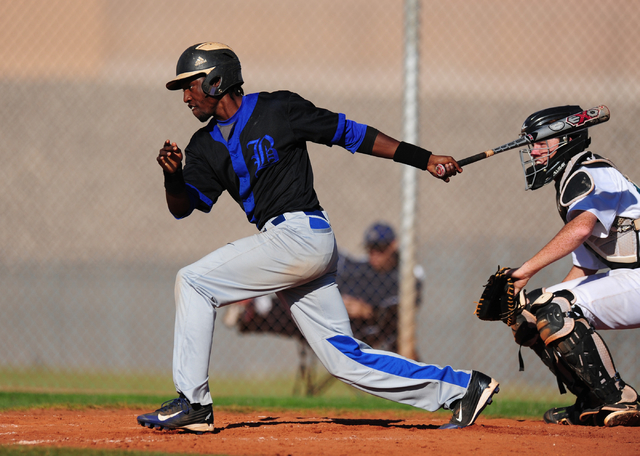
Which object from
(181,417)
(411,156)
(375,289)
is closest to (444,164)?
(411,156)

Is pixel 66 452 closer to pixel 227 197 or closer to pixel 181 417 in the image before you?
pixel 181 417

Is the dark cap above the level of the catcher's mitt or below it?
above

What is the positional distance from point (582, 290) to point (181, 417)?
2.40 metres

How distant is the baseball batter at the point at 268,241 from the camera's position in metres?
3.45

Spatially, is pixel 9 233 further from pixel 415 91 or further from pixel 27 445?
pixel 27 445

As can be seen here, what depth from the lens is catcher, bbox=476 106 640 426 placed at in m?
3.85

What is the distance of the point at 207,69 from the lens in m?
3.67

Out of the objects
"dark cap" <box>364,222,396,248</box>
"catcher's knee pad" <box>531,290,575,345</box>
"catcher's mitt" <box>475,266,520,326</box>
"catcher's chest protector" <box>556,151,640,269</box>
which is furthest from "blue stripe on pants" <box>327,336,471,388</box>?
"dark cap" <box>364,222,396,248</box>

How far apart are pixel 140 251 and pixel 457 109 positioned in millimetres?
5583

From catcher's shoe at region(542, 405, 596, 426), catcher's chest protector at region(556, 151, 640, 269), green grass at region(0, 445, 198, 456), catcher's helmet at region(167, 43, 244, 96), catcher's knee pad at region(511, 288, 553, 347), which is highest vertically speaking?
catcher's helmet at region(167, 43, 244, 96)

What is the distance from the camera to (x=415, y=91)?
248 inches

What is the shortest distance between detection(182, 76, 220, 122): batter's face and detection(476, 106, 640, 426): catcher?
6.11ft

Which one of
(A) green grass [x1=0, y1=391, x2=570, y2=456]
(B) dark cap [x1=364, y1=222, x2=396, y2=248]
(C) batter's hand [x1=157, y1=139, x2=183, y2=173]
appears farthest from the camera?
(B) dark cap [x1=364, y1=222, x2=396, y2=248]

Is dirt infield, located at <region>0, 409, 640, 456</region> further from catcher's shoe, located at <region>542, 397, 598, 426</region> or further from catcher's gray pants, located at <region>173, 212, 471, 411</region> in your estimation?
catcher's gray pants, located at <region>173, 212, 471, 411</region>
